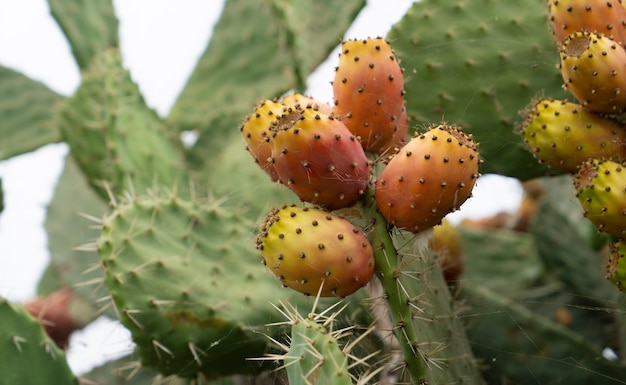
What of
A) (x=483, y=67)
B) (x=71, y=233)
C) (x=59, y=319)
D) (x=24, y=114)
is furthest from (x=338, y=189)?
(x=24, y=114)

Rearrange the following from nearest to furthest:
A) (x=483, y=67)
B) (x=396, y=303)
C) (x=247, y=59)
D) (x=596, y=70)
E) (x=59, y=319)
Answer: (x=396, y=303), (x=596, y=70), (x=483, y=67), (x=59, y=319), (x=247, y=59)

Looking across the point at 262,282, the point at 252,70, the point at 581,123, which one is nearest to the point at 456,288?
the point at 262,282

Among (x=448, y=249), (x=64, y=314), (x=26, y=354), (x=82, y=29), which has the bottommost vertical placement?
(x=64, y=314)

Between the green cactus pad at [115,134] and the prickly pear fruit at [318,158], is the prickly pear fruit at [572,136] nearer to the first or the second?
the prickly pear fruit at [318,158]

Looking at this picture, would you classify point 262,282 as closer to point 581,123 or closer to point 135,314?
point 135,314

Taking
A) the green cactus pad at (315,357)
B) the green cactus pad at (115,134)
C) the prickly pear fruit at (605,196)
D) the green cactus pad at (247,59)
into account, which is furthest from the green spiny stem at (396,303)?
the green cactus pad at (247,59)

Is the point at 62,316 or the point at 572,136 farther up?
the point at 572,136

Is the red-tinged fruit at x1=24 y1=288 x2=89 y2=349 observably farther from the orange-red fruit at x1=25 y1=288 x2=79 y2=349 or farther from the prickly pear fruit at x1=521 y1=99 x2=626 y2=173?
the prickly pear fruit at x1=521 y1=99 x2=626 y2=173

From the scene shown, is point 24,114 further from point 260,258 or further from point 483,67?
point 483,67
